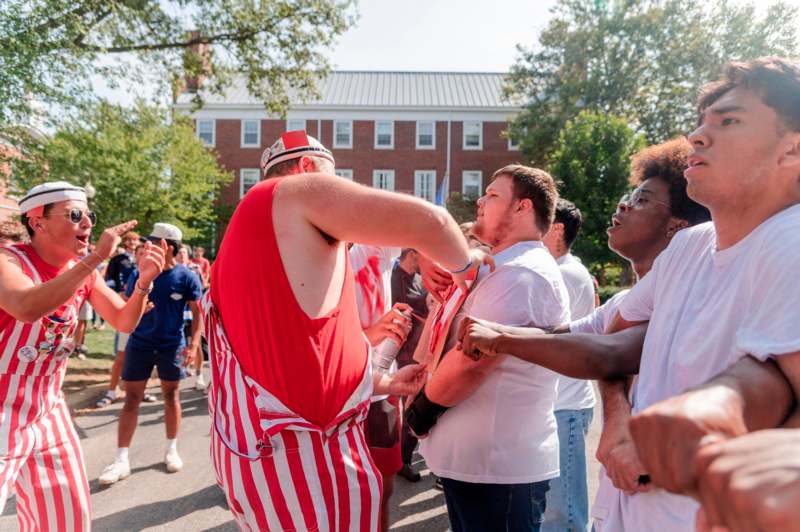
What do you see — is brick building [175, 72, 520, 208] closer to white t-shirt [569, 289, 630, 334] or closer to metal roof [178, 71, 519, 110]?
metal roof [178, 71, 519, 110]

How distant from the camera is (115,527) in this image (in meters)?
4.20

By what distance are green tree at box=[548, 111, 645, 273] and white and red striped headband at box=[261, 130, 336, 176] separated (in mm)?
23606

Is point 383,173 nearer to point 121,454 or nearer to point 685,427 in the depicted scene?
point 121,454

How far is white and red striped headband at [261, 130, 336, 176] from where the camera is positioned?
2.16 m

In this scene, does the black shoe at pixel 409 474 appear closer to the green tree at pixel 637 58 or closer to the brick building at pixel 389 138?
the green tree at pixel 637 58

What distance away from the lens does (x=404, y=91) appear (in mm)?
40031

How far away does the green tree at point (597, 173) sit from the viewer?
80.0 feet

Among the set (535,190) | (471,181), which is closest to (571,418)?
(535,190)

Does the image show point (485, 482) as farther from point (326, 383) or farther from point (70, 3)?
point (70, 3)

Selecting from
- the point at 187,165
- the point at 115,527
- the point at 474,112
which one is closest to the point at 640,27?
the point at 474,112

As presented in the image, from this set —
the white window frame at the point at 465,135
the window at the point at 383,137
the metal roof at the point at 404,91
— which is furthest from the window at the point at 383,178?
the white window frame at the point at 465,135

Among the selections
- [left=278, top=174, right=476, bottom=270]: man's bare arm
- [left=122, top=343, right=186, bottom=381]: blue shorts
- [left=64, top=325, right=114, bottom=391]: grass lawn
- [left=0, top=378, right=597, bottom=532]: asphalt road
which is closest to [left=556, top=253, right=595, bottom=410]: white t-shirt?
[left=0, top=378, right=597, bottom=532]: asphalt road

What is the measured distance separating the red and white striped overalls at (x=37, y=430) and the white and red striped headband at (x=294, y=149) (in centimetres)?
161

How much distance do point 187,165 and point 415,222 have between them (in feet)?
88.7
